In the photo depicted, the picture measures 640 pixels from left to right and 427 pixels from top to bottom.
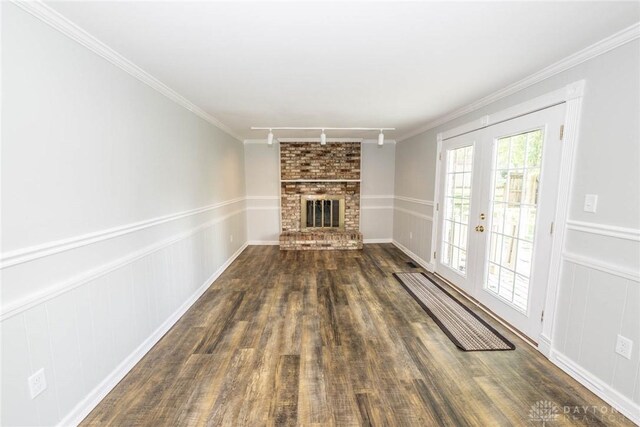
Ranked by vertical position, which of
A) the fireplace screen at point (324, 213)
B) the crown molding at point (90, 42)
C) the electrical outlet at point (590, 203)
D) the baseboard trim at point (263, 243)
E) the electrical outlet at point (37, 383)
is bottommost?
the baseboard trim at point (263, 243)

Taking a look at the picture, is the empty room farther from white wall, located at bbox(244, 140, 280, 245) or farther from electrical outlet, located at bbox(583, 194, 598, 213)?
white wall, located at bbox(244, 140, 280, 245)

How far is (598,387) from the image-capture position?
1.75 meters

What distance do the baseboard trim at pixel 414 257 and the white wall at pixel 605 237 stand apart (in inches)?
83.3

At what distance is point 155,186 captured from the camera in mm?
2330

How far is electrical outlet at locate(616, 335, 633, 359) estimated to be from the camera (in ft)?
5.22

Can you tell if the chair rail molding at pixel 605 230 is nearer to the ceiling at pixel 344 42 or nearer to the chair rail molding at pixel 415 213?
the ceiling at pixel 344 42

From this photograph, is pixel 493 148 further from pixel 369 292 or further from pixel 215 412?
pixel 215 412

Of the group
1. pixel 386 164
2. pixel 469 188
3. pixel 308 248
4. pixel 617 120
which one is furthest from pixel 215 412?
pixel 386 164

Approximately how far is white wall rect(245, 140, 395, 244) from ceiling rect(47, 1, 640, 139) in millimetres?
2998

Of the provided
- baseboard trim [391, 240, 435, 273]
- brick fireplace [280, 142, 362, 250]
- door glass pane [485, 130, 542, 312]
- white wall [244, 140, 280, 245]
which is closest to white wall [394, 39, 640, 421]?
door glass pane [485, 130, 542, 312]

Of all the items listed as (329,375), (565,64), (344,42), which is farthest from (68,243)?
(565,64)

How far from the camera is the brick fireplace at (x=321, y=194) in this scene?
5520 mm

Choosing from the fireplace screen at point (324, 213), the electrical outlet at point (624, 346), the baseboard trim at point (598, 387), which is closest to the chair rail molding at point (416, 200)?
the fireplace screen at point (324, 213)

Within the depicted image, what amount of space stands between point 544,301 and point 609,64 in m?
1.78
